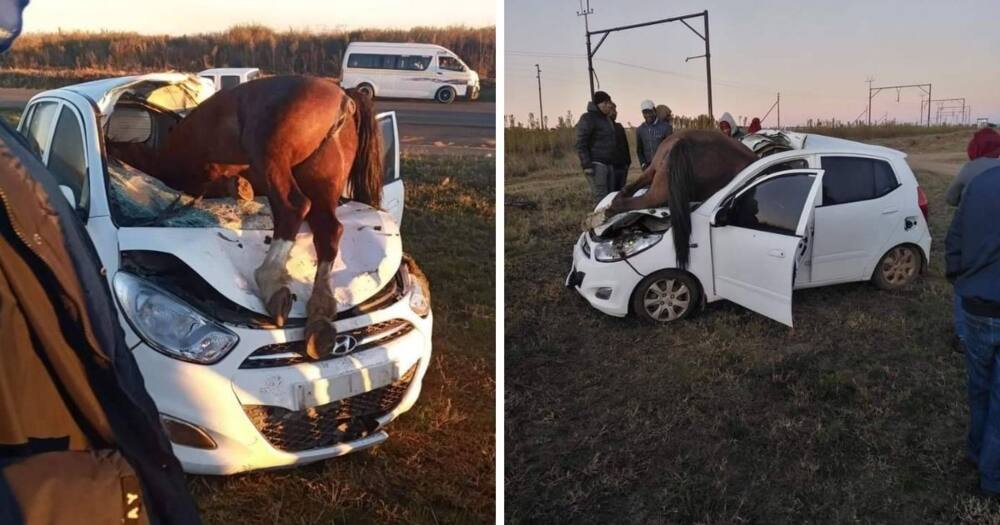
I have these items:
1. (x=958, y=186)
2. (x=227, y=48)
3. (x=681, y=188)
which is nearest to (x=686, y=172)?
(x=681, y=188)

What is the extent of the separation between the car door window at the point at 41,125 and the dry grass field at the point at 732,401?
5.04 ft

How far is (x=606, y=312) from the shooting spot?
Result: 3.23m

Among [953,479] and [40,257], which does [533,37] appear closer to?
[40,257]

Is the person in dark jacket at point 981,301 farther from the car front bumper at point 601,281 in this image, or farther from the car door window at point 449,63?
the car door window at point 449,63

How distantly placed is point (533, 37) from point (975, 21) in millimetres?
1665

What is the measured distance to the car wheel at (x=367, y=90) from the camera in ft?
8.59

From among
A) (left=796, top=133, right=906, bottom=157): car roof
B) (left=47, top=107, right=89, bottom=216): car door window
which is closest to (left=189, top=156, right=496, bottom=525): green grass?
(left=47, top=107, right=89, bottom=216): car door window

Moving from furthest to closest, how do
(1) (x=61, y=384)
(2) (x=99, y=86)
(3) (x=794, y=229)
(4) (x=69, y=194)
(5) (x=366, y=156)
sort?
(3) (x=794, y=229), (5) (x=366, y=156), (2) (x=99, y=86), (4) (x=69, y=194), (1) (x=61, y=384)

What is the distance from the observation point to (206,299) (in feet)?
7.83

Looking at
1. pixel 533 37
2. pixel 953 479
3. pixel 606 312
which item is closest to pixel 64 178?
pixel 533 37

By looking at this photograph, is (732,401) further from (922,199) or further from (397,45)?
(397,45)

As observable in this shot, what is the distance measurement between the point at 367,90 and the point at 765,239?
1647 millimetres

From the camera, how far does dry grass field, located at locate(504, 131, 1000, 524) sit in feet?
9.86

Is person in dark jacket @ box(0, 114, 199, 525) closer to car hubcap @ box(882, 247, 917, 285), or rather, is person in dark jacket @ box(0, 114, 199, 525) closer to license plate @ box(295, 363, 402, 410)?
license plate @ box(295, 363, 402, 410)
